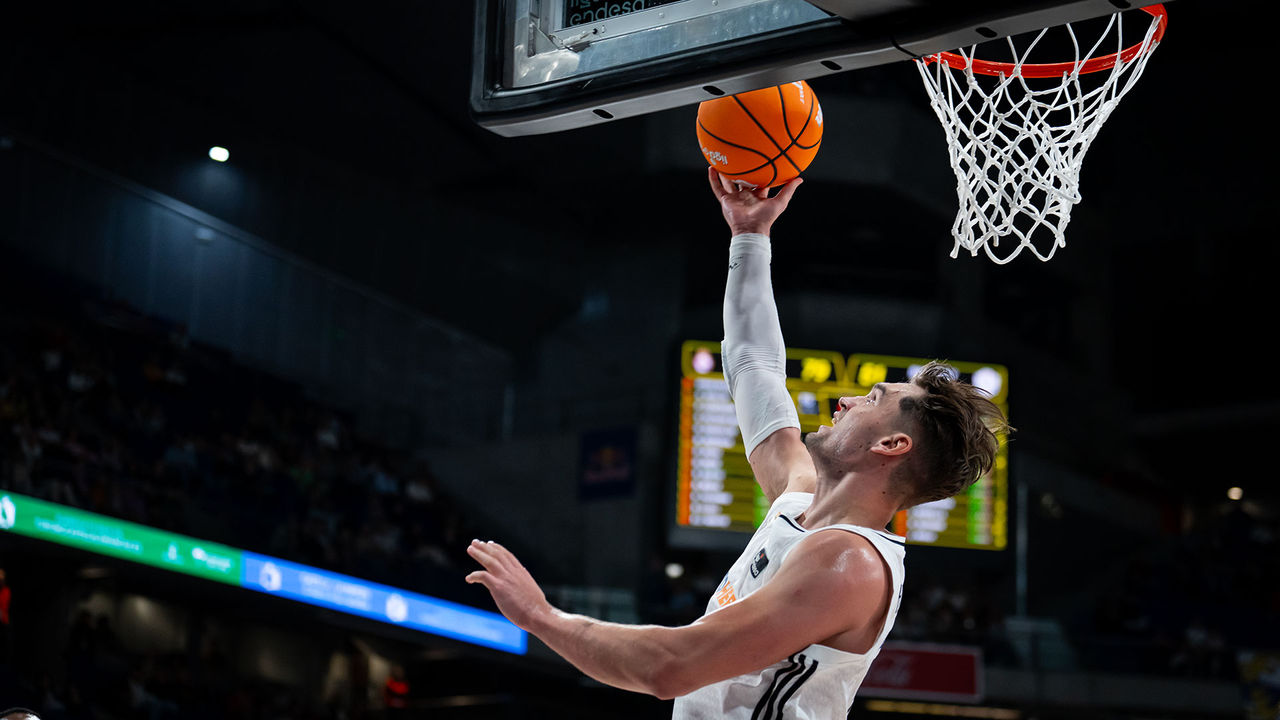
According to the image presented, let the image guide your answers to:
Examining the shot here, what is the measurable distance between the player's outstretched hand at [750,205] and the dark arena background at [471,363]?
7508mm

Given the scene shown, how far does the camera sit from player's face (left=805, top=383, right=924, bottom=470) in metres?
2.56

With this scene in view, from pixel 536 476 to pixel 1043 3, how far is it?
47.9 feet

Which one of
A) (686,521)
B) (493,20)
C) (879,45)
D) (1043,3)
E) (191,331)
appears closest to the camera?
(1043,3)

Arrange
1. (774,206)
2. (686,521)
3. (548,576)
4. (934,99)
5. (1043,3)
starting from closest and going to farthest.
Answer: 1. (1043,3)
2. (774,206)
3. (934,99)
4. (686,521)
5. (548,576)

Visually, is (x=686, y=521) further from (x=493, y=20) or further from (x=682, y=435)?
(x=493, y=20)

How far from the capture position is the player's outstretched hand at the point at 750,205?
320 cm

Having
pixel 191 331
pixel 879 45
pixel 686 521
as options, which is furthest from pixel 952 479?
pixel 191 331

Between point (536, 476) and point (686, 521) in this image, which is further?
point (536, 476)

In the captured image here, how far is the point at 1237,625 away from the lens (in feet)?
47.5

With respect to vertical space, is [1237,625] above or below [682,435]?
below

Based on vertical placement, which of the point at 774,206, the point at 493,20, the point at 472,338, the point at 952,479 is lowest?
the point at 952,479

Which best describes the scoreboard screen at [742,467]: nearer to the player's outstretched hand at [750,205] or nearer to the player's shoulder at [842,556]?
the player's outstretched hand at [750,205]

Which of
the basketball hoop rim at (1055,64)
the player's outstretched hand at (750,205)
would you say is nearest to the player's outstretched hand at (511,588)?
the player's outstretched hand at (750,205)

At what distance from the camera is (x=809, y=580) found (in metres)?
2.29
